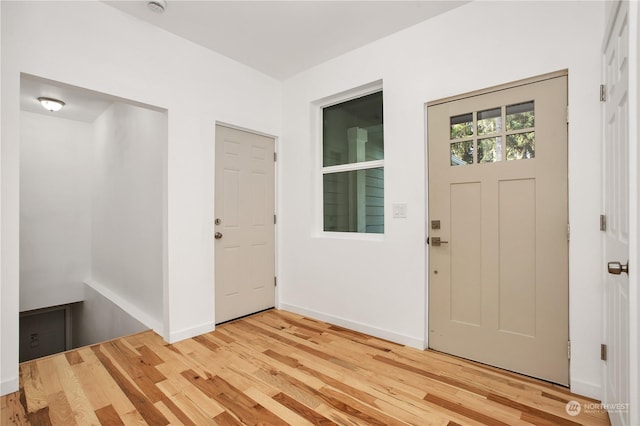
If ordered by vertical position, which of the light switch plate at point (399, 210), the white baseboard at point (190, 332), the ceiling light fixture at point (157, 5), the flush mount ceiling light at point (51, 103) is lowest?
the white baseboard at point (190, 332)

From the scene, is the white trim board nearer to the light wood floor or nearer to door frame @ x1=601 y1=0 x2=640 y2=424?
the light wood floor

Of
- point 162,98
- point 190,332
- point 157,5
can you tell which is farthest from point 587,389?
point 157,5

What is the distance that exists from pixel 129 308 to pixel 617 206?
15.2 ft

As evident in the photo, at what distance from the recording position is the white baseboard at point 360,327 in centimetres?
273

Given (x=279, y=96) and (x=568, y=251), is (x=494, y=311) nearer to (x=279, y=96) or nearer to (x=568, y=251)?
(x=568, y=251)

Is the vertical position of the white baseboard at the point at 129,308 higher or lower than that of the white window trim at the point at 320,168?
lower

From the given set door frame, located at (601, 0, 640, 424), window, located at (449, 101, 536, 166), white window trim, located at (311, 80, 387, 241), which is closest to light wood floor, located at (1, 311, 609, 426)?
door frame, located at (601, 0, 640, 424)

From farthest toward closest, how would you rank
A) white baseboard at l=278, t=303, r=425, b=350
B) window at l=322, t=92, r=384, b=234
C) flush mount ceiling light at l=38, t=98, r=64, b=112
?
flush mount ceiling light at l=38, t=98, r=64, b=112
window at l=322, t=92, r=384, b=234
white baseboard at l=278, t=303, r=425, b=350

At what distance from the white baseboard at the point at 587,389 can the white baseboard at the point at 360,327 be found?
100 cm

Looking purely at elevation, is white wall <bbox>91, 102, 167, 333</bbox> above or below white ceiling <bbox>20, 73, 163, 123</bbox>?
below

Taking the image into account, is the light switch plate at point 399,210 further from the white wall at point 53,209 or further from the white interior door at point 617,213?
the white wall at point 53,209

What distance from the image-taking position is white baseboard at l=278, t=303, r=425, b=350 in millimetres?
2732

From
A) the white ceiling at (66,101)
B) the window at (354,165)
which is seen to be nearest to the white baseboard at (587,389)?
the window at (354,165)

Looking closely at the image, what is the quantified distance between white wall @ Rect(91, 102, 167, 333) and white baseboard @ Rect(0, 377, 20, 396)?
3.71 ft
